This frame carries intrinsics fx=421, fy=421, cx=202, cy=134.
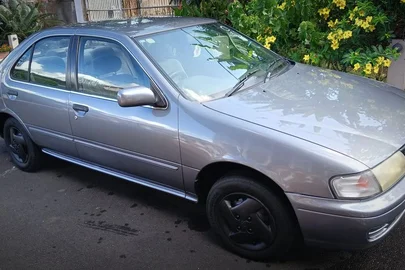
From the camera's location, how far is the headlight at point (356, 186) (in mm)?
2342

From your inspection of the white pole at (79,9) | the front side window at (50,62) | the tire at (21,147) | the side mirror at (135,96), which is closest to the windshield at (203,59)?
the side mirror at (135,96)

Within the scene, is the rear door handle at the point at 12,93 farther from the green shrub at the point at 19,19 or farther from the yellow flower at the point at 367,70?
the green shrub at the point at 19,19

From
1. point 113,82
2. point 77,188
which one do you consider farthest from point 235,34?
point 77,188

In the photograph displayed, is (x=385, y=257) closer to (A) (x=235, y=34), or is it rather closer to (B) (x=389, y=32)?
(A) (x=235, y=34)

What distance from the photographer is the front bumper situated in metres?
2.34

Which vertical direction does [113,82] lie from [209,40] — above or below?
below

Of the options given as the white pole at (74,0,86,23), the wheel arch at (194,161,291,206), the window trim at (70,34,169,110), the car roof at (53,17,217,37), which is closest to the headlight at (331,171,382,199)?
the wheel arch at (194,161,291,206)

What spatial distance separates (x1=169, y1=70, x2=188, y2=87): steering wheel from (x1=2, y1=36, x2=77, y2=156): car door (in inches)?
43.5

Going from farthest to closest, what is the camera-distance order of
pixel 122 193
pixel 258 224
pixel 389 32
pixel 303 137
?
pixel 389 32, pixel 122 193, pixel 258 224, pixel 303 137

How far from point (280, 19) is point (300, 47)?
0.44 meters

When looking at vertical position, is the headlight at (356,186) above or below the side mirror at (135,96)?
below

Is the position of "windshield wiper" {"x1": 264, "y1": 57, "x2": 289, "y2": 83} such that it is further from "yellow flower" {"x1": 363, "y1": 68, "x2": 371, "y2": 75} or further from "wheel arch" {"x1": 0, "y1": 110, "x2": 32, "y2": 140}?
"wheel arch" {"x1": 0, "y1": 110, "x2": 32, "y2": 140}

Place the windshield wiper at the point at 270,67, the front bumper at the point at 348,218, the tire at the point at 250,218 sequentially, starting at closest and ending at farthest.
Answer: the front bumper at the point at 348,218, the tire at the point at 250,218, the windshield wiper at the point at 270,67

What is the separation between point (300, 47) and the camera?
5344mm
